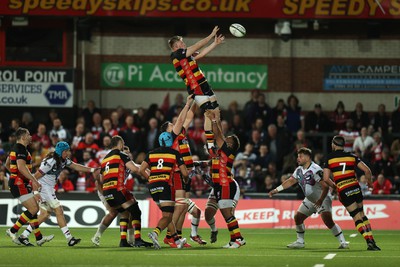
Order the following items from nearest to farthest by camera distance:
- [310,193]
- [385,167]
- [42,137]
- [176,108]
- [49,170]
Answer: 1. [310,193]
2. [49,170]
3. [385,167]
4. [42,137]
5. [176,108]

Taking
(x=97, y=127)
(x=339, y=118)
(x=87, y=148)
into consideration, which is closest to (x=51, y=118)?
(x=97, y=127)

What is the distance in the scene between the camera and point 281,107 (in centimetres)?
3112

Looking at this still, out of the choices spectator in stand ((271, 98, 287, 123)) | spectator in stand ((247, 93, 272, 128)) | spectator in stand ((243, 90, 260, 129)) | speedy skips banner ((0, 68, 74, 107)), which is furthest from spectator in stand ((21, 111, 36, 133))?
spectator in stand ((271, 98, 287, 123))

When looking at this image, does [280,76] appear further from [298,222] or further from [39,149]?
[298,222]

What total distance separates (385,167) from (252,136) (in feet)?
12.0

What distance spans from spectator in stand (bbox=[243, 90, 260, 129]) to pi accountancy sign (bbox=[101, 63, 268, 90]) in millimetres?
1511

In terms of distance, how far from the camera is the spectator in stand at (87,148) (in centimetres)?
2897

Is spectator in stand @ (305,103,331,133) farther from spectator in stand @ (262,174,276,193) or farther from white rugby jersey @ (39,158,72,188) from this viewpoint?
white rugby jersey @ (39,158,72,188)

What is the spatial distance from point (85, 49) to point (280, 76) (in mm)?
5932

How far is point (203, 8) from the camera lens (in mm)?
30297

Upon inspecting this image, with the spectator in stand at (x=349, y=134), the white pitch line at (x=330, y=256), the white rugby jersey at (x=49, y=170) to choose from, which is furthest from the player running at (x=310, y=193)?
the spectator in stand at (x=349, y=134)

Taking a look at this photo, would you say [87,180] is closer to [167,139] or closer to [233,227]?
[167,139]

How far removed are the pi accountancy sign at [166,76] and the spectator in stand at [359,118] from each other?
10.7 feet

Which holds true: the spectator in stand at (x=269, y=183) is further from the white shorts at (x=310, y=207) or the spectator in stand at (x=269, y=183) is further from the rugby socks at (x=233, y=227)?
the rugby socks at (x=233, y=227)
